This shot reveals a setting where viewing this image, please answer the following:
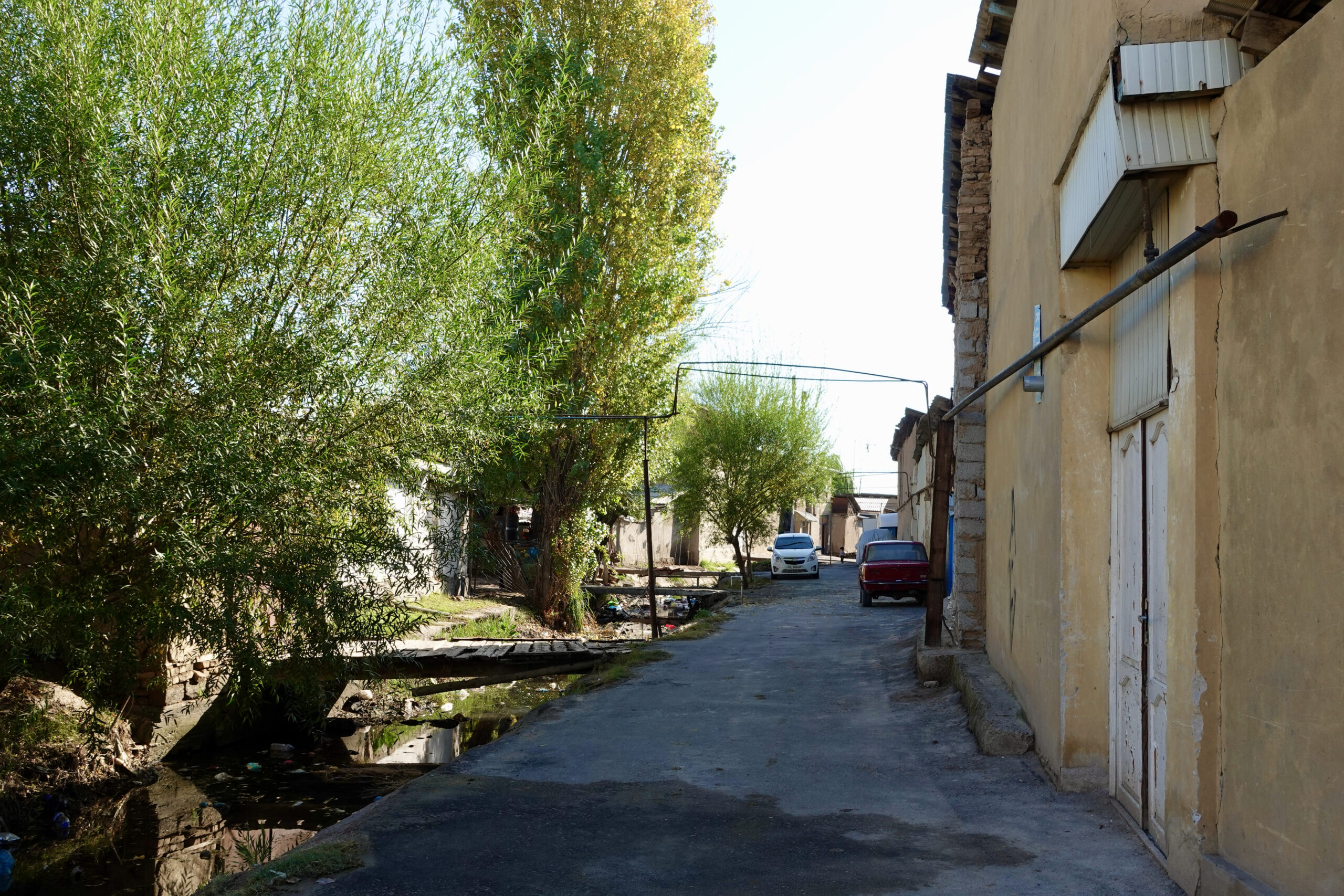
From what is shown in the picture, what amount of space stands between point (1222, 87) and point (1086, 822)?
3492 millimetres

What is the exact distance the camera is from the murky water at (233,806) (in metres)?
7.43

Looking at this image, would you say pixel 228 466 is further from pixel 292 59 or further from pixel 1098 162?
pixel 1098 162

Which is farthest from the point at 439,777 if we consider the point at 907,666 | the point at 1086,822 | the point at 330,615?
the point at 907,666

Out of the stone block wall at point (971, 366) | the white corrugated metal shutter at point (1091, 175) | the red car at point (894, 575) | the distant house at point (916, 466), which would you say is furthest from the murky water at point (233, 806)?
the red car at point (894, 575)

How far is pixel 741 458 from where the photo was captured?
3078 cm

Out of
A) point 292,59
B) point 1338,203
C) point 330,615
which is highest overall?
point 292,59

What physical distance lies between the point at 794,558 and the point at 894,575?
1221 cm

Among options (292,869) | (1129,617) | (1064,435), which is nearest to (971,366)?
(1064,435)

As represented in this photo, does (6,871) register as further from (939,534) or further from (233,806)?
(939,534)

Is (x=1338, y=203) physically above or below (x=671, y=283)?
below

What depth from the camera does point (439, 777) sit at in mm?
6586

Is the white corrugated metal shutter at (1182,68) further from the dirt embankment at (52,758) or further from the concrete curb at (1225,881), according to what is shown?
the dirt embankment at (52,758)

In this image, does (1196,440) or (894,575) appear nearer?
(1196,440)

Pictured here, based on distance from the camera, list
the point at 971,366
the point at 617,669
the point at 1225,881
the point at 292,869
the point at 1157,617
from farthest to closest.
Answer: the point at 617,669 < the point at 971,366 < the point at 1157,617 < the point at 292,869 < the point at 1225,881
